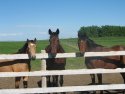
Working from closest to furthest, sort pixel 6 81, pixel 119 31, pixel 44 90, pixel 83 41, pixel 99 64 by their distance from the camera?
pixel 44 90, pixel 83 41, pixel 99 64, pixel 6 81, pixel 119 31

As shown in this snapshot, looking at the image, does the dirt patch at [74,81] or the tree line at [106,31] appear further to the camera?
the tree line at [106,31]

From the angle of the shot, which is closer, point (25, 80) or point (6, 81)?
point (25, 80)

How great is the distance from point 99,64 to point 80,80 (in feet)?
13.1

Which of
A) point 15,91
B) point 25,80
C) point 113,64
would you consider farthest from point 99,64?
point 15,91

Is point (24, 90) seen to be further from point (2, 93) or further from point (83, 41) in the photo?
point (83, 41)

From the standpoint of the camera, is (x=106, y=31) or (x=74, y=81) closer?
(x=74, y=81)

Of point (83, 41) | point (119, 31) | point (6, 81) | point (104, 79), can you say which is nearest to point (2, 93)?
point (83, 41)

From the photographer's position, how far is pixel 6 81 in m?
15.4

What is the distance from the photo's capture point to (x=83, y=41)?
1009 cm

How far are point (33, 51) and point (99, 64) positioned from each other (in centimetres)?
342

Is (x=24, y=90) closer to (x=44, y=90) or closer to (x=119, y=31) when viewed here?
(x=44, y=90)

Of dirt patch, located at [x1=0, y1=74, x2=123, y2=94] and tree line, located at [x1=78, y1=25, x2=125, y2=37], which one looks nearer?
dirt patch, located at [x1=0, y1=74, x2=123, y2=94]

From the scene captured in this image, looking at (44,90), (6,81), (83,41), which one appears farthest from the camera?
(6,81)

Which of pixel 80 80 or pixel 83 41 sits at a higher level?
pixel 83 41
